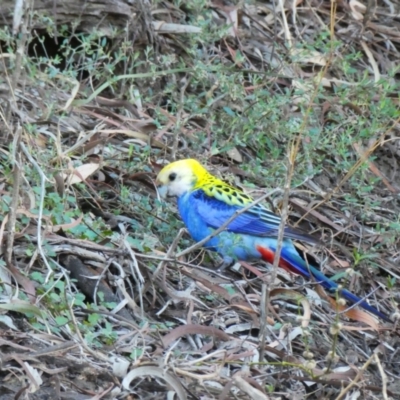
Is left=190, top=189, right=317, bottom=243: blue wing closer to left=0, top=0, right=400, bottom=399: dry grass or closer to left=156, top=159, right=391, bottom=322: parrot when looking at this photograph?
left=156, top=159, right=391, bottom=322: parrot

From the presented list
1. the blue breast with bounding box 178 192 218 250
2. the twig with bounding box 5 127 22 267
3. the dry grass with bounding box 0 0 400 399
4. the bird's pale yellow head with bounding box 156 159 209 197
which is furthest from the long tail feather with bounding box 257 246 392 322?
the twig with bounding box 5 127 22 267

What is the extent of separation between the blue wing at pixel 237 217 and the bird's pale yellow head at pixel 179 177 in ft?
0.24

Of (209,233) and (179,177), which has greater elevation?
(179,177)

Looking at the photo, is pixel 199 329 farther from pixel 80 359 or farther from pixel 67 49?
pixel 67 49

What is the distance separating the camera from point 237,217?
185 inches

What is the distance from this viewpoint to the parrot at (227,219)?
4543 millimetres

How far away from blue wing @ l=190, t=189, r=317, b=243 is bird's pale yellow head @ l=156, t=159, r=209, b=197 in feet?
0.24

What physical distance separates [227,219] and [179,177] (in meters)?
0.34

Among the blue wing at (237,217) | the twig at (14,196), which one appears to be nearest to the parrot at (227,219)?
the blue wing at (237,217)

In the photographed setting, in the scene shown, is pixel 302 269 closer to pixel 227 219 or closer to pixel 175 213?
pixel 227 219

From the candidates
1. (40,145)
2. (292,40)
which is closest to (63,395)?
(40,145)

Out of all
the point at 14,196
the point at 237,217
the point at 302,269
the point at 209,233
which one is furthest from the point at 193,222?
the point at 14,196

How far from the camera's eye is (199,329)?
152 inches

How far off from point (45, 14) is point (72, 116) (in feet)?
2.32
